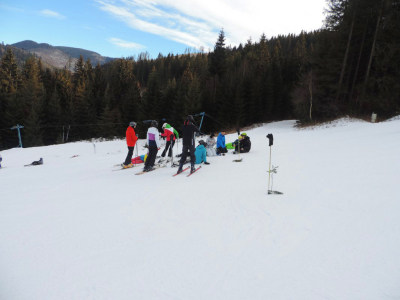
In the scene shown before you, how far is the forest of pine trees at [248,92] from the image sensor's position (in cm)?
2094

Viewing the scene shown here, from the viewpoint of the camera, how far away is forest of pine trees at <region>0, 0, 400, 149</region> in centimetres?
2094

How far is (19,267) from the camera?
274cm

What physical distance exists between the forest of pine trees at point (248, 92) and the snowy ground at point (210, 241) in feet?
68.1

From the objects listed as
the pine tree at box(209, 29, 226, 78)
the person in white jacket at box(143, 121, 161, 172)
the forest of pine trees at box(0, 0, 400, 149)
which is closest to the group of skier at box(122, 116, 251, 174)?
the person in white jacket at box(143, 121, 161, 172)

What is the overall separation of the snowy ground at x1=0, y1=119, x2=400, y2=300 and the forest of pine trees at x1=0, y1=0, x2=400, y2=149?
20747 mm

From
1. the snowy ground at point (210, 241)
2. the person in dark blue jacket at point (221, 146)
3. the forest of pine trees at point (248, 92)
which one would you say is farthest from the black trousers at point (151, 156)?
the forest of pine trees at point (248, 92)

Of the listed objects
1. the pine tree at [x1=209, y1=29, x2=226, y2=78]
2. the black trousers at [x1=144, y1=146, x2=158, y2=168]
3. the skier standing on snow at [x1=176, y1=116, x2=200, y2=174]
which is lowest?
the black trousers at [x1=144, y1=146, x2=158, y2=168]

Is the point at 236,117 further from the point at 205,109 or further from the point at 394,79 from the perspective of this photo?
the point at 394,79

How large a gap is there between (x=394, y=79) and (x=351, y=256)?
24727 mm

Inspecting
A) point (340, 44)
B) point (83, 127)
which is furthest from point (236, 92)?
point (83, 127)

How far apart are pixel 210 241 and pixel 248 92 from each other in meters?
38.4

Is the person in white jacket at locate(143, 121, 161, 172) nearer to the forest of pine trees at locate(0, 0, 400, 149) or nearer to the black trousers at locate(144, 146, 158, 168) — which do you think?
the black trousers at locate(144, 146, 158, 168)

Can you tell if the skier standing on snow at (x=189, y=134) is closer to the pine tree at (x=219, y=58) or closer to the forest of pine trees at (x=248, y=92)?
the forest of pine trees at (x=248, y=92)

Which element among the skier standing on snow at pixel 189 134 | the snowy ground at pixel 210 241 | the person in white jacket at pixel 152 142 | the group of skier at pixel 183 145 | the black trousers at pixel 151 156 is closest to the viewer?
the snowy ground at pixel 210 241
